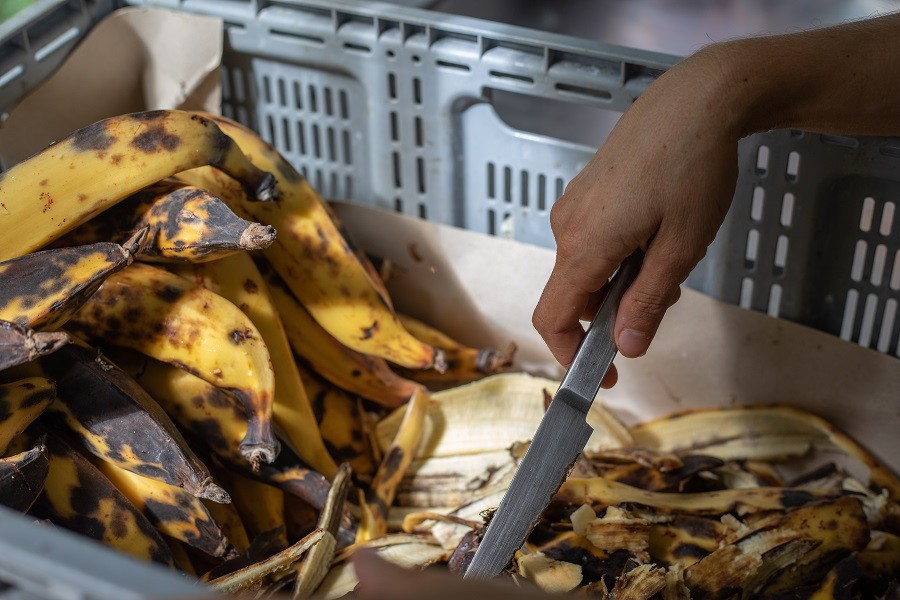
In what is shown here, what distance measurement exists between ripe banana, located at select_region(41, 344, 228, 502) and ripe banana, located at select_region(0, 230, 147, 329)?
4cm

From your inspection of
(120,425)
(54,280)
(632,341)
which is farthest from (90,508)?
(632,341)

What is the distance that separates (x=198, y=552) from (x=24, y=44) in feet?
1.81

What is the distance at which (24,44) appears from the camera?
957mm

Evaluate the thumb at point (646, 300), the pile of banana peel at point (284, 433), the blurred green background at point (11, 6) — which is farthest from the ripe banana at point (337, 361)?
the blurred green background at point (11, 6)

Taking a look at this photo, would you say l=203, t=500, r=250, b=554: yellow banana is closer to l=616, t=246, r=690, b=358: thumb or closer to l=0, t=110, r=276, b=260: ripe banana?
l=0, t=110, r=276, b=260: ripe banana

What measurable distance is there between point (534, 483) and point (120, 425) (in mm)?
300

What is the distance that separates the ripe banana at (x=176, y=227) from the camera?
0.70m

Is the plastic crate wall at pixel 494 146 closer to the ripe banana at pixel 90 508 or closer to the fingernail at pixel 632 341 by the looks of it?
the fingernail at pixel 632 341

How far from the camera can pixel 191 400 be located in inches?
30.2

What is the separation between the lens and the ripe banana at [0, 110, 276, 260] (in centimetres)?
69

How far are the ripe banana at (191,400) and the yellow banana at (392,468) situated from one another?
0.15 meters

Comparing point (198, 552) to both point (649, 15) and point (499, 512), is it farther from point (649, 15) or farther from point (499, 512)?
point (649, 15)

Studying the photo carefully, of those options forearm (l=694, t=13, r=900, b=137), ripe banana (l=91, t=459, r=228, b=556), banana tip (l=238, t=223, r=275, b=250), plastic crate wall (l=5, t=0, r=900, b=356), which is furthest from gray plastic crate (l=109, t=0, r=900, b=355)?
ripe banana (l=91, t=459, r=228, b=556)

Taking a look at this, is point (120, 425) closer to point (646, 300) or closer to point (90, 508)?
point (90, 508)
